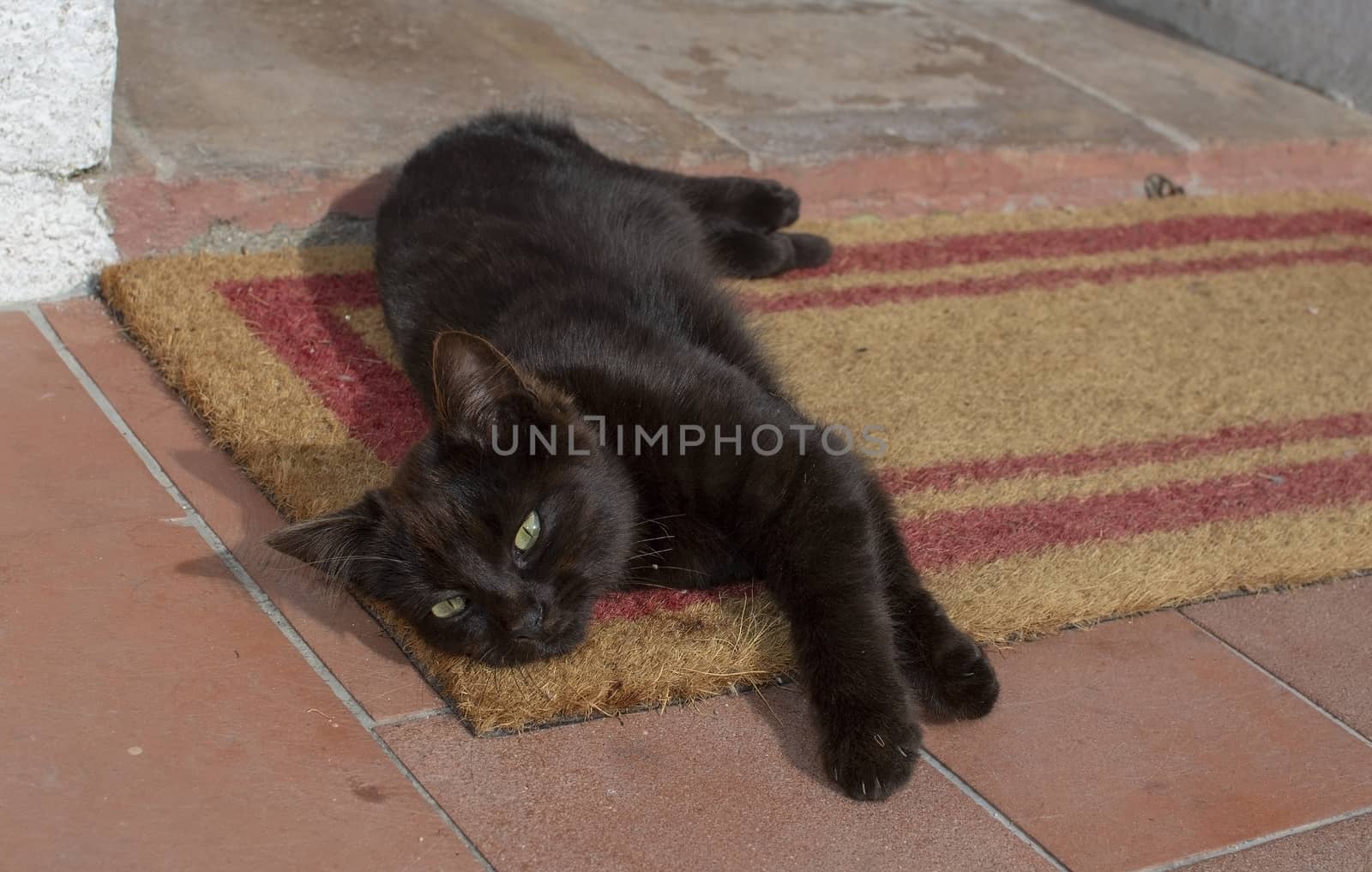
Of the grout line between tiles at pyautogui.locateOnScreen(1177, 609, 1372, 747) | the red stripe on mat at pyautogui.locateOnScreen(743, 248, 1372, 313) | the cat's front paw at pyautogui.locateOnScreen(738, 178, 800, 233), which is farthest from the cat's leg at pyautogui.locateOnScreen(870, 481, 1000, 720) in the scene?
the cat's front paw at pyautogui.locateOnScreen(738, 178, 800, 233)

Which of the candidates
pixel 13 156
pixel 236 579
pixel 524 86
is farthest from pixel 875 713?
pixel 524 86

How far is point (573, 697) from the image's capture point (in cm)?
192

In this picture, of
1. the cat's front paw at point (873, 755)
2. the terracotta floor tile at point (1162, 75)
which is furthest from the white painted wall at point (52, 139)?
the terracotta floor tile at point (1162, 75)

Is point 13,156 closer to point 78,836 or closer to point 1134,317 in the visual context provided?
point 78,836

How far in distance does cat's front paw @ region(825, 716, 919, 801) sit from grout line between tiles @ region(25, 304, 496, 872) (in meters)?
0.50

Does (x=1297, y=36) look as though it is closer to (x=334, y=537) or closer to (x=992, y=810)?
(x=992, y=810)

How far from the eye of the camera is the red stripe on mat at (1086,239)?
11.4 ft

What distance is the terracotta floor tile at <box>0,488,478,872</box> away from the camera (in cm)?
162

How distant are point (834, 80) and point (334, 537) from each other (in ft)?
8.83

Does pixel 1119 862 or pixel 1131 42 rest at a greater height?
pixel 1131 42

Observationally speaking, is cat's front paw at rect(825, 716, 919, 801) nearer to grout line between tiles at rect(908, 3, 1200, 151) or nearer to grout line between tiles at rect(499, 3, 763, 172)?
grout line between tiles at rect(499, 3, 763, 172)

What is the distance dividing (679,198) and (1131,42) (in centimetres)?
249

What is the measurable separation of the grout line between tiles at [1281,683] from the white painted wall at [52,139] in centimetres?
239

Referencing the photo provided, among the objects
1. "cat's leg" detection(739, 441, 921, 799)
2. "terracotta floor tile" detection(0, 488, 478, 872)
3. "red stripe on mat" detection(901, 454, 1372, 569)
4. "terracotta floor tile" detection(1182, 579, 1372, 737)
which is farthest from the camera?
"red stripe on mat" detection(901, 454, 1372, 569)
